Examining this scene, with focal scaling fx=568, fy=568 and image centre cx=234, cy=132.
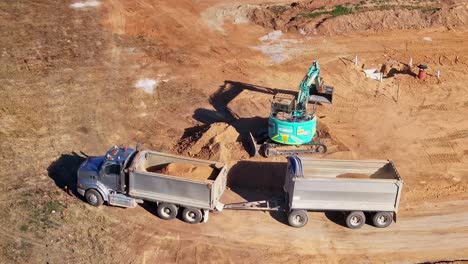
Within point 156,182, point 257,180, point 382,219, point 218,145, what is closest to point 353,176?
point 382,219

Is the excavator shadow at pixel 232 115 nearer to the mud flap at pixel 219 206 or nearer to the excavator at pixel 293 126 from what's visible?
the excavator at pixel 293 126

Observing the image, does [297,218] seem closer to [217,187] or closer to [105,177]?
[217,187]

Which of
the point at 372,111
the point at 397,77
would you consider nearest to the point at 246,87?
the point at 372,111

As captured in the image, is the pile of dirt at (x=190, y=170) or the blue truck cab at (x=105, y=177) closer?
the blue truck cab at (x=105, y=177)

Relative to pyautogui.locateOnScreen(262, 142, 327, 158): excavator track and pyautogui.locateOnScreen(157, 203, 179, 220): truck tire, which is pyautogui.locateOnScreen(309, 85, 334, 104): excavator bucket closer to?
pyautogui.locateOnScreen(262, 142, 327, 158): excavator track

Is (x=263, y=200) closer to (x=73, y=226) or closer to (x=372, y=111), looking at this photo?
(x=73, y=226)

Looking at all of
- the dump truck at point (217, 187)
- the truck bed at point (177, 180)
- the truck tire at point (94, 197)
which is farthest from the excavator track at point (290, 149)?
the truck tire at point (94, 197)
